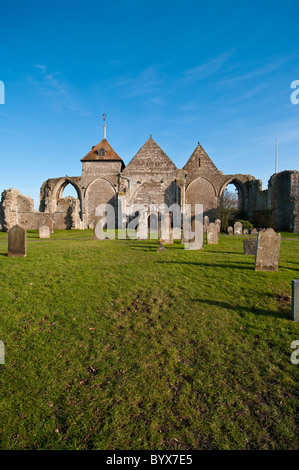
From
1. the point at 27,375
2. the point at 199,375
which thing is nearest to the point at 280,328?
the point at 199,375

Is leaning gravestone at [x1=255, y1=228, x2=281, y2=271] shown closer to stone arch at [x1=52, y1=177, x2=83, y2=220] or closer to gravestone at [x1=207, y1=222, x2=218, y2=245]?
gravestone at [x1=207, y1=222, x2=218, y2=245]

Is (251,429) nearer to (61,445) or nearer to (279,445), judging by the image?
(279,445)

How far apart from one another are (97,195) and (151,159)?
893cm

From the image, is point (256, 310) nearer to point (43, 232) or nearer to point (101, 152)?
point (43, 232)

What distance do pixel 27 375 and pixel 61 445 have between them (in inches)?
45.1

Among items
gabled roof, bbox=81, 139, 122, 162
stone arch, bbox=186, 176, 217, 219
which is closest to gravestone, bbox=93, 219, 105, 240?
stone arch, bbox=186, 176, 217, 219

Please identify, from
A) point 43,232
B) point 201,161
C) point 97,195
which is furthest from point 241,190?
point 43,232

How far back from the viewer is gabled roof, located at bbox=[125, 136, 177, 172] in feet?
90.9

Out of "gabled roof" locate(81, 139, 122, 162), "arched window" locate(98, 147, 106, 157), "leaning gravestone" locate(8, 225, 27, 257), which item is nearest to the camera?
"leaning gravestone" locate(8, 225, 27, 257)

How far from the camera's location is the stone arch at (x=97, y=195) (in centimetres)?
3048

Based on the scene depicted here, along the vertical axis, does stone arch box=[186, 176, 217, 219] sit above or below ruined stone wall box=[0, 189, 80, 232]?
above

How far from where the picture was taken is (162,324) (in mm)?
4203

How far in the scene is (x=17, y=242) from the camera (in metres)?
8.67

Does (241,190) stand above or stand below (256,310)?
above
